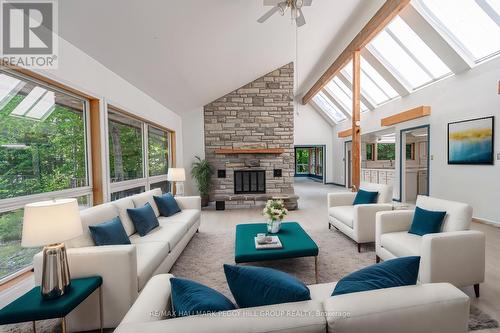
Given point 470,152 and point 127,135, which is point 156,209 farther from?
point 470,152

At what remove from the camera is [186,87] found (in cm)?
473

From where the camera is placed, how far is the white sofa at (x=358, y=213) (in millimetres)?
3045

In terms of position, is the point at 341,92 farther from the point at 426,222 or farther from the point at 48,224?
the point at 48,224

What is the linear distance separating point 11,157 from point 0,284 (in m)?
1.08

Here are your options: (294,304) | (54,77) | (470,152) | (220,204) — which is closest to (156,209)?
(54,77)

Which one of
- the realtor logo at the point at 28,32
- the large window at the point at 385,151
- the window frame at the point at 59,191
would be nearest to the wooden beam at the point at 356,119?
the window frame at the point at 59,191

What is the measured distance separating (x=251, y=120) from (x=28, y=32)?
188 inches

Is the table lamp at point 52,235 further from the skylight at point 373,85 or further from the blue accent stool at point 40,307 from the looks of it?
the skylight at point 373,85

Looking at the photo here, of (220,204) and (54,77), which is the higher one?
(54,77)

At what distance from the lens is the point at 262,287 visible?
3.38 ft

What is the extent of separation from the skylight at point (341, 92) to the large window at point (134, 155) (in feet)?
19.3

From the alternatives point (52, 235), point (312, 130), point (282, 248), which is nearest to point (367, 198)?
point (282, 248)

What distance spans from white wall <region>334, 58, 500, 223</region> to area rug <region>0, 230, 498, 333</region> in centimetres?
269

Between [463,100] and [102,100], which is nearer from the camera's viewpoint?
[102,100]
